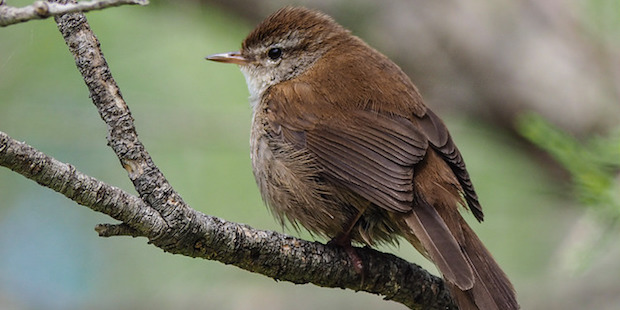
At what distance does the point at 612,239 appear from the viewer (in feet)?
14.0

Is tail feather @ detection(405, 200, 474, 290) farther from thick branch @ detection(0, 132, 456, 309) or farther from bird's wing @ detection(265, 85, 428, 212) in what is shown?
thick branch @ detection(0, 132, 456, 309)

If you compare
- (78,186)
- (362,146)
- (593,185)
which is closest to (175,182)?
(362,146)

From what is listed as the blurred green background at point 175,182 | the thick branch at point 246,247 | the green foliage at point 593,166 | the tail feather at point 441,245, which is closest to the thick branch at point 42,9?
the thick branch at point 246,247

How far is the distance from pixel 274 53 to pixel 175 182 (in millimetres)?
2078

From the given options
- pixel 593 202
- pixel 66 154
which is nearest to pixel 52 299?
pixel 66 154

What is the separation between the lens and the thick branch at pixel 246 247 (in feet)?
8.17

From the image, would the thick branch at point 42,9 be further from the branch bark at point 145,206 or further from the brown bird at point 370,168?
the brown bird at point 370,168

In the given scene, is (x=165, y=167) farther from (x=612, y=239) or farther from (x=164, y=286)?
(x=612, y=239)

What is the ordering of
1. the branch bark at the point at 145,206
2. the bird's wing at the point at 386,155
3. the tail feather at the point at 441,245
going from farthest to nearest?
the bird's wing at the point at 386,155, the tail feather at the point at 441,245, the branch bark at the point at 145,206

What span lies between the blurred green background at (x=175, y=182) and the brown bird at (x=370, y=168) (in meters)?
1.56

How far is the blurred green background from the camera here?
561cm

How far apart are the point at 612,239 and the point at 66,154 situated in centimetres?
425

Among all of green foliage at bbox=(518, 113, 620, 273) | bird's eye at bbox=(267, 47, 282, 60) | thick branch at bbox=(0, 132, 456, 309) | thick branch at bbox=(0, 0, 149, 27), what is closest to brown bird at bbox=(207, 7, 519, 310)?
thick branch at bbox=(0, 132, 456, 309)

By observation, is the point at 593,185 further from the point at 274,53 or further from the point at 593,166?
the point at 274,53
